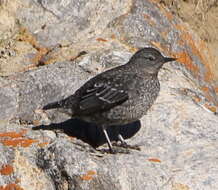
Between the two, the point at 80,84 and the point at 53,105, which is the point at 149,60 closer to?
the point at 80,84

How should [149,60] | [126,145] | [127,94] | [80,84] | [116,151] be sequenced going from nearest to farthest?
[116,151] → [126,145] → [127,94] → [149,60] → [80,84]

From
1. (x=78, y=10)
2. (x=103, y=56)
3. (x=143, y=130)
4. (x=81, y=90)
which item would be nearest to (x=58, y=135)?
(x=81, y=90)

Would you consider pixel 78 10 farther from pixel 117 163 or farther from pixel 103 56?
pixel 117 163

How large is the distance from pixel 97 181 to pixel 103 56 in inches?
117

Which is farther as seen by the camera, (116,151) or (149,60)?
(149,60)

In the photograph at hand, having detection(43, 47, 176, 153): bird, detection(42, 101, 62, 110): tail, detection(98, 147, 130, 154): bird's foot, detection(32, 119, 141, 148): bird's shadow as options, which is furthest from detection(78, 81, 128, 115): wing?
detection(98, 147, 130, 154): bird's foot

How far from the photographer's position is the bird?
8.04 metres

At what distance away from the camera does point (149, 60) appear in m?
8.72

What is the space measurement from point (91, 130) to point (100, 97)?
2.58 feet

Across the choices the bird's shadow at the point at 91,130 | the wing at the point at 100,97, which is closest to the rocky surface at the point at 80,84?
the bird's shadow at the point at 91,130

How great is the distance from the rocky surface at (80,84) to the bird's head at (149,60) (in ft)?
1.77

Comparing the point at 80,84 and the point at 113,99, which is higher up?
the point at 113,99

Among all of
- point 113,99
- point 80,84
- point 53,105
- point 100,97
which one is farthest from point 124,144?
point 80,84

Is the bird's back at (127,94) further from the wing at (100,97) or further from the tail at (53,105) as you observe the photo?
the tail at (53,105)
